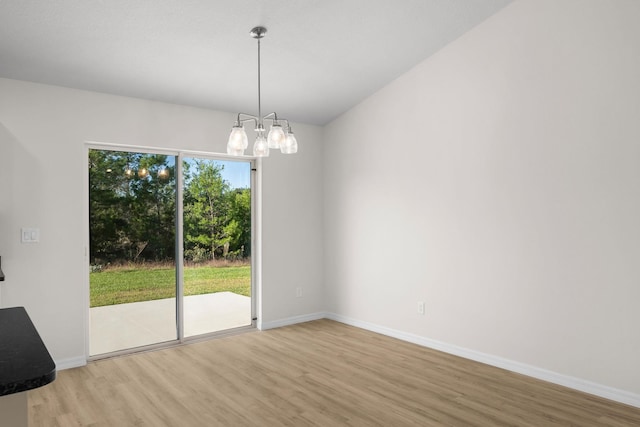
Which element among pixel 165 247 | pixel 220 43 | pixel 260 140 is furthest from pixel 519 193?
pixel 165 247

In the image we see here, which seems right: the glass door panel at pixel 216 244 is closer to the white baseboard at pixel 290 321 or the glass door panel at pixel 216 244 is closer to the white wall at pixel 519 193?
the white baseboard at pixel 290 321

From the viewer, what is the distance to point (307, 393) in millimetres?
3199

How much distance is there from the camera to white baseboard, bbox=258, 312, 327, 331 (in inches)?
199

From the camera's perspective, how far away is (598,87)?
3.13 meters

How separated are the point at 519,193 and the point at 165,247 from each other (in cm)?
349

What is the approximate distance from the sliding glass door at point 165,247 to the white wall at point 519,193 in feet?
5.18

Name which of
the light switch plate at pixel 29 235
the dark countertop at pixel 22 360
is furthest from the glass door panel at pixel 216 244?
the dark countertop at pixel 22 360

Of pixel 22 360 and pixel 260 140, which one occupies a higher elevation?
pixel 260 140

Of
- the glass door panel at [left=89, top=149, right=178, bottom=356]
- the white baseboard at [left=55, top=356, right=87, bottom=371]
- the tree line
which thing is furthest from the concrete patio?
the tree line

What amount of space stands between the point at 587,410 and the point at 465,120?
2.52 metres

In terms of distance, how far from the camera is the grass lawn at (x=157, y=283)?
13.5ft

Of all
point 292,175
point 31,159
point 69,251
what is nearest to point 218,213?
point 292,175

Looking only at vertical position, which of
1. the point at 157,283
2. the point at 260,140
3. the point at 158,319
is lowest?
the point at 158,319

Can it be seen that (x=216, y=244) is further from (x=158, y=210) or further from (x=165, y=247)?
(x=158, y=210)
